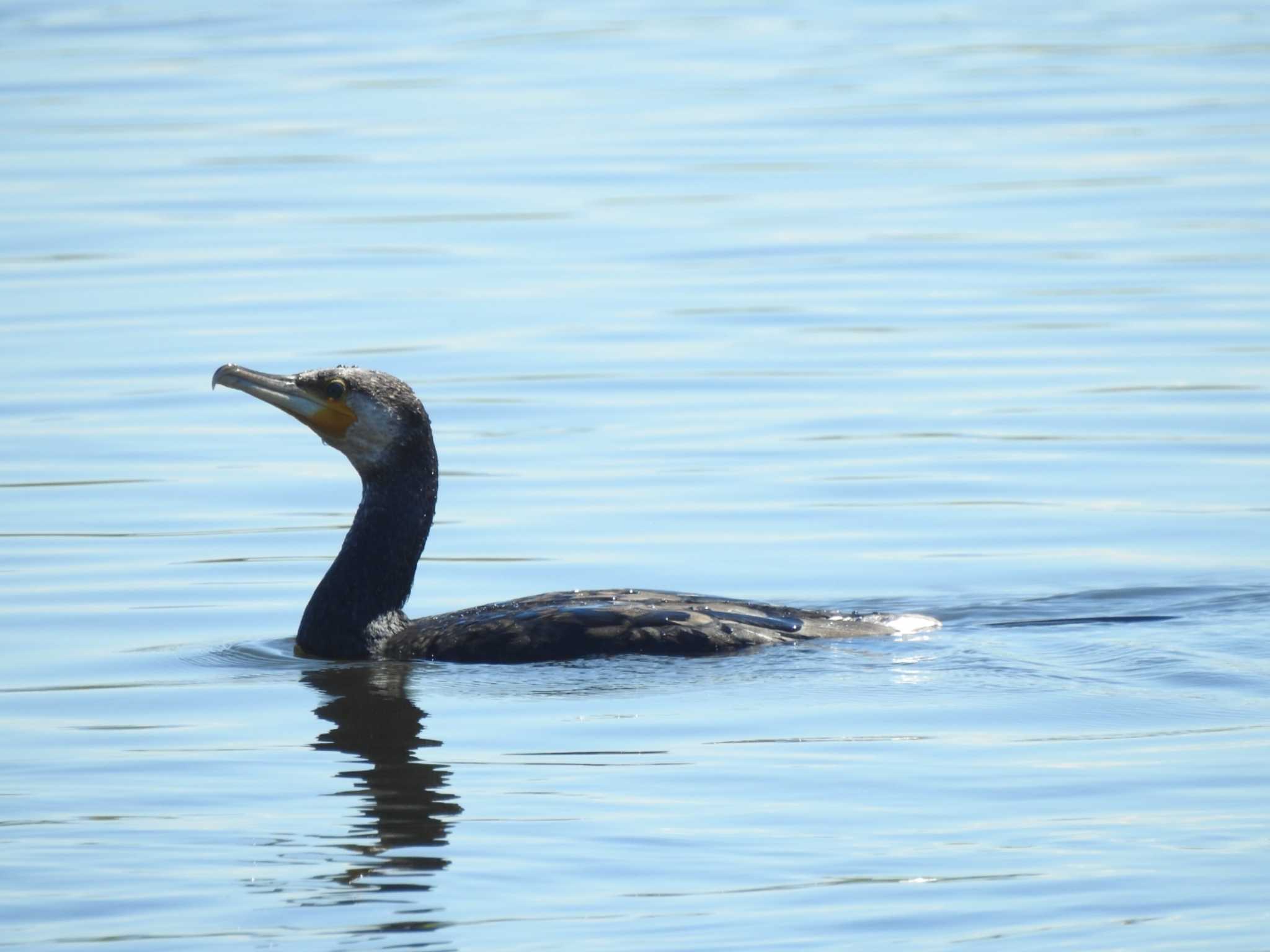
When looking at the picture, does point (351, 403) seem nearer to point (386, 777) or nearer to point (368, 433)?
point (368, 433)

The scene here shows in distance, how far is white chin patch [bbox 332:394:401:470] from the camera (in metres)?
11.2

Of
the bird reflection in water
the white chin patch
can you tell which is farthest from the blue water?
the white chin patch

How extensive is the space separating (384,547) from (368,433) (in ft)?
1.79

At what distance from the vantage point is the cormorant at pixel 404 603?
10484 millimetres

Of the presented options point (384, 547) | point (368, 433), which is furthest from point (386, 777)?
point (368, 433)

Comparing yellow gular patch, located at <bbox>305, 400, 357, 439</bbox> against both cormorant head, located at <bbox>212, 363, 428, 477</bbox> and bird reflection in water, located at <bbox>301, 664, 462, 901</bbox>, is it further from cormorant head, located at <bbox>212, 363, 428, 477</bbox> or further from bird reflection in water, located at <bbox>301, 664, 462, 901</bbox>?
bird reflection in water, located at <bbox>301, 664, 462, 901</bbox>

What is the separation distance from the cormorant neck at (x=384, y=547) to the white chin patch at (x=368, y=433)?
7 cm

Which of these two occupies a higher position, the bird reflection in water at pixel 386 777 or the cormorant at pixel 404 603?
the cormorant at pixel 404 603

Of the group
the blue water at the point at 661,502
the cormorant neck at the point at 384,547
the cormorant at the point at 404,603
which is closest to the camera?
the blue water at the point at 661,502

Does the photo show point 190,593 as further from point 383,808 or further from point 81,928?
point 81,928

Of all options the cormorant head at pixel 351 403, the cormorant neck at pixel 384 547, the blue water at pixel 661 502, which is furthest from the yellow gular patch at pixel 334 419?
the blue water at pixel 661 502

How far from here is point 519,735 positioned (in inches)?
371

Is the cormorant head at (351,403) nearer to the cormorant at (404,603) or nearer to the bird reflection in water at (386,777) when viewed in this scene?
the cormorant at (404,603)

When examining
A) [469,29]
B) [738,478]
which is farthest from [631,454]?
[469,29]
